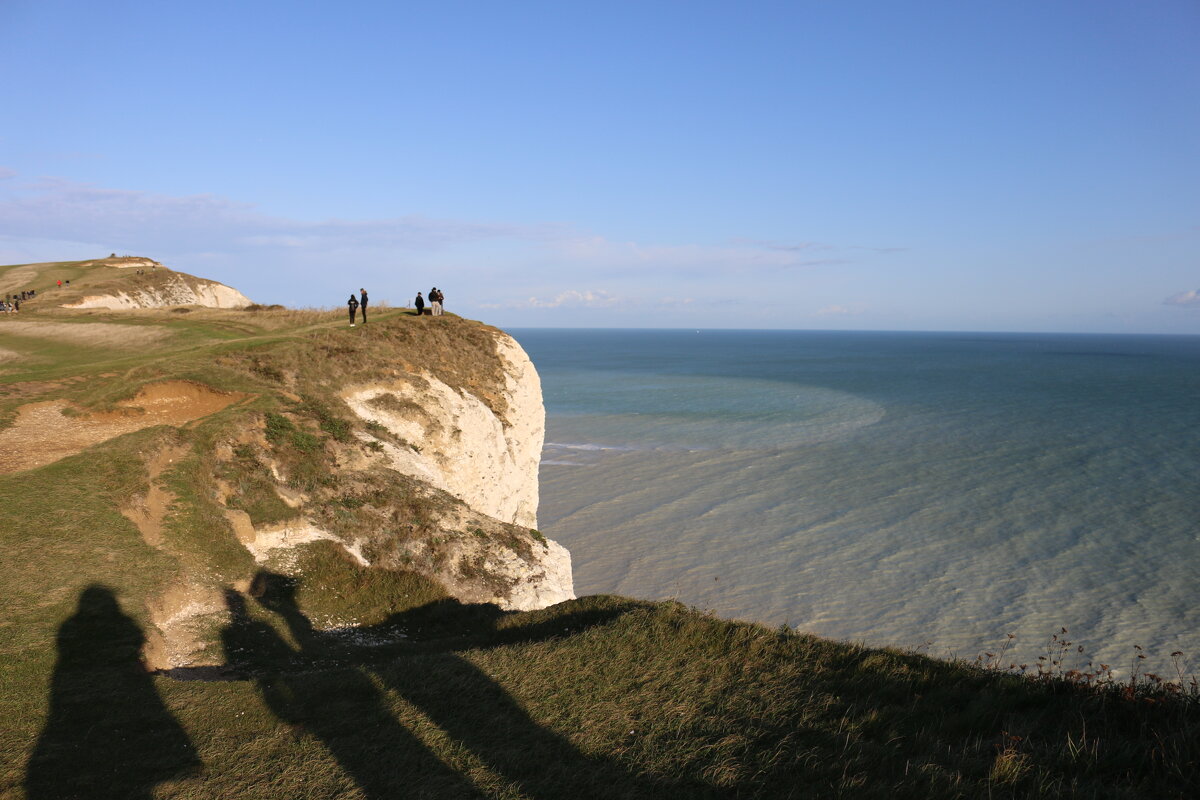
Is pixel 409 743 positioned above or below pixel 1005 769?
below

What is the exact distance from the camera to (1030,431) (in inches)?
2368

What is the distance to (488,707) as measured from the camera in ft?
31.7

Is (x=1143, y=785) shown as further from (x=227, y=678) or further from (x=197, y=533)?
(x=197, y=533)

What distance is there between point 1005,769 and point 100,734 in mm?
11656

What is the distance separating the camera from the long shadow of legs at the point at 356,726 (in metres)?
7.89

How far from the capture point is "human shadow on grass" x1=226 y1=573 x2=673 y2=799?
25.8ft

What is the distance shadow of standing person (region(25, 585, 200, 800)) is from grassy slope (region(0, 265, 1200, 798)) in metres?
0.03

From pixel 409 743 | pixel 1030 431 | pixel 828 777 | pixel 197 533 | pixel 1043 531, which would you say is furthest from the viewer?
pixel 1030 431

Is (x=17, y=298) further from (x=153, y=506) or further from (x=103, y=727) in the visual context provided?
(x=103, y=727)

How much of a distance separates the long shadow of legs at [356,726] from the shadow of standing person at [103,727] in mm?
1482

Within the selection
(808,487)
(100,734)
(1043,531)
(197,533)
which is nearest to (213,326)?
(197,533)

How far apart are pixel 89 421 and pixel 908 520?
36.7 metres

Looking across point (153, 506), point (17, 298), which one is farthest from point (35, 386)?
point (17, 298)

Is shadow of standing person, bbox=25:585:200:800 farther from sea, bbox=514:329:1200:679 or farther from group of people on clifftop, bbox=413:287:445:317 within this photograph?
group of people on clifftop, bbox=413:287:445:317
